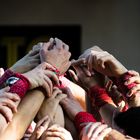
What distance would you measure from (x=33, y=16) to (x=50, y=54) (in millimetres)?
2655

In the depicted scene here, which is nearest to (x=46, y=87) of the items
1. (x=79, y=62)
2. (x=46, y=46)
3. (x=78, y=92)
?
(x=46, y=46)

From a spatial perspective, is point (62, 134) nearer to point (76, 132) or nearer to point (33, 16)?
point (76, 132)

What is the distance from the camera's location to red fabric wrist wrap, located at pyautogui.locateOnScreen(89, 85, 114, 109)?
1495mm

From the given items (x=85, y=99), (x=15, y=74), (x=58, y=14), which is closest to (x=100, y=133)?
(x=15, y=74)

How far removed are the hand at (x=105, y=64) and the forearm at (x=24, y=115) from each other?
0.71 feet

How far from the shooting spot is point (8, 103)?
47.0 inches

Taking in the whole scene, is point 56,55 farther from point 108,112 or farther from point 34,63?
point 108,112

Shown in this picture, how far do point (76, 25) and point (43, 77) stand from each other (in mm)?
2743

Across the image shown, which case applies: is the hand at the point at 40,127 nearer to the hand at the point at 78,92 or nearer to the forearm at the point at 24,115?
the forearm at the point at 24,115

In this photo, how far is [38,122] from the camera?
4.23ft

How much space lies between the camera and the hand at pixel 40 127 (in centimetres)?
123

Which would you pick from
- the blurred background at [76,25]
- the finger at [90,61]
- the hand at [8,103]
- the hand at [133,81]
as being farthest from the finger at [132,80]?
the blurred background at [76,25]

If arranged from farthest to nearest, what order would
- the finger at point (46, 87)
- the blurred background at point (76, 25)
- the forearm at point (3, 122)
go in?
the blurred background at point (76, 25), the finger at point (46, 87), the forearm at point (3, 122)

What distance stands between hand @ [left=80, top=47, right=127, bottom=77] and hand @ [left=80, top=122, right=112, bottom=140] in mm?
228
